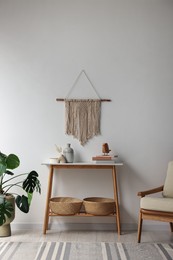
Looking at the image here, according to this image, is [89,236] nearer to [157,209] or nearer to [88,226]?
[88,226]

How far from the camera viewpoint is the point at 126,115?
4699 millimetres

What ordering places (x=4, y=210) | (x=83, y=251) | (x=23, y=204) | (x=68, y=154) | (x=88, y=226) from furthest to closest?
(x=88, y=226)
(x=68, y=154)
(x=23, y=204)
(x=4, y=210)
(x=83, y=251)

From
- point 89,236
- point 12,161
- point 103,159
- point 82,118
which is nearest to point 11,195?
point 12,161

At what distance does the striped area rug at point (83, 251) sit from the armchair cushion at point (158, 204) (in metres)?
0.35

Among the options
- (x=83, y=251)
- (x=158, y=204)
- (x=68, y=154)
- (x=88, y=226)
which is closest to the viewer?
(x=83, y=251)

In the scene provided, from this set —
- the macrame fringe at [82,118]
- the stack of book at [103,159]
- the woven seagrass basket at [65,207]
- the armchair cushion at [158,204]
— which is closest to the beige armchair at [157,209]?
the armchair cushion at [158,204]

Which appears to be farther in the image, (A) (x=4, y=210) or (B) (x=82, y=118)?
(B) (x=82, y=118)

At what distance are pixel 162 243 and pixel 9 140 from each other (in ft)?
6.68

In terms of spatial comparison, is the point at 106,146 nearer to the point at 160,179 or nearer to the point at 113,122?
the point at 113,122

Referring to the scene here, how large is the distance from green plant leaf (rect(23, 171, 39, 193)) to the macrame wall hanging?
0.65 m

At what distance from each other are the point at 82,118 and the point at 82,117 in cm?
1

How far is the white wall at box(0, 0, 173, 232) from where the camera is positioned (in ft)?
15.4

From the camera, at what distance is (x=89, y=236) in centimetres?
430

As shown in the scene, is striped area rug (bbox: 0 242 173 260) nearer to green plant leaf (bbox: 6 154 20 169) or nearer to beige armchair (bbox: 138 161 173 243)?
beige armchair (bbox: 138 161 173 243)
